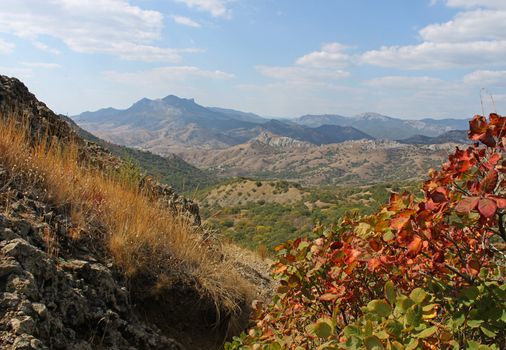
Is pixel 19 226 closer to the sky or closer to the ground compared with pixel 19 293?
closer to the sky

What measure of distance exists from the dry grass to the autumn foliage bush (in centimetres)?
130

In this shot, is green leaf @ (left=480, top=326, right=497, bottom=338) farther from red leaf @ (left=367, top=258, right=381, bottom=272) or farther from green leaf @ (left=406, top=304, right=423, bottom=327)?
red leaf @ (left=367, top=258, right=381, bottom=272)

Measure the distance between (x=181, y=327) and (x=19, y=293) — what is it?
1.75 meters

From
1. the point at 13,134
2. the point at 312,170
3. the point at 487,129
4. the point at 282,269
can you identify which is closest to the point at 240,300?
the point at 282,269

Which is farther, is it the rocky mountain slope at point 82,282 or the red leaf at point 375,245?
the rocky mountain slope at point 82,282

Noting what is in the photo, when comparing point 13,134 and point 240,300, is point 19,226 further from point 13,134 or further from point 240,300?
point 240,300

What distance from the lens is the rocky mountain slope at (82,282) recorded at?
7.49ft

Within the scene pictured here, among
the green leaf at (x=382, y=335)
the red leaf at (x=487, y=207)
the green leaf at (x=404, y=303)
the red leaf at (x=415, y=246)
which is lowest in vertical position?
the green leaf at (x=382, y=335)

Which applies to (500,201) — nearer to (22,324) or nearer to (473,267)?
(473,267)

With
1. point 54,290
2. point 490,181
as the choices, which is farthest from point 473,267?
point 54,290

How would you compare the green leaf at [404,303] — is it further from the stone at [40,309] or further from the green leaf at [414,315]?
the stone at [40,309]

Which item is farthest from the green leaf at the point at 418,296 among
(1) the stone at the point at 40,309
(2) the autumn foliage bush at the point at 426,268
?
(1) the stone at the point at 40,309

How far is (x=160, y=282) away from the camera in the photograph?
142 inches

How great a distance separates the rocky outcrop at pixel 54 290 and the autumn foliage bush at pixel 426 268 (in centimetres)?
95
